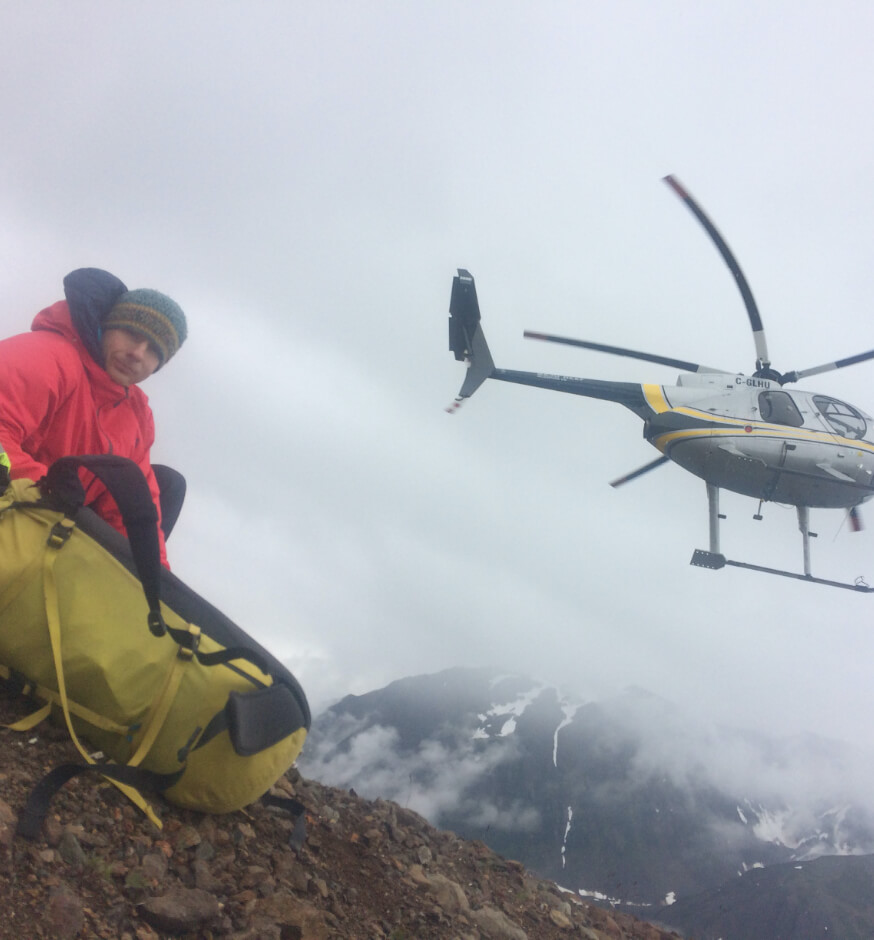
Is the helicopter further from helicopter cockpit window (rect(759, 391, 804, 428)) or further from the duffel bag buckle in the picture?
Result: the duffel bag buckle

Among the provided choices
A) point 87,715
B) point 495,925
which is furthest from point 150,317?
point 495,925

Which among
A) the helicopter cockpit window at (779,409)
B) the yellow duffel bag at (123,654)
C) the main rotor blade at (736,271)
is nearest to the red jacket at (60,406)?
the yellow duffel bag at (123,654)

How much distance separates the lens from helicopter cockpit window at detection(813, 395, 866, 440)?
13.5 m

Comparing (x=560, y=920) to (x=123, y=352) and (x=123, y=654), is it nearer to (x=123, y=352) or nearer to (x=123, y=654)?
(x=123, y=654)

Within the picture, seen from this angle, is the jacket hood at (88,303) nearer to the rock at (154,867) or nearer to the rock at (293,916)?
the rock at (154,867)

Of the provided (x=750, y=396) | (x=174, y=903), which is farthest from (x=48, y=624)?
(x=750, y=396)

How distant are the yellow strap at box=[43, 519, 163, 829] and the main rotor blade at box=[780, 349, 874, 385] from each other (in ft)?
53.3

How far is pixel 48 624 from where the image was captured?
2699 millimetres

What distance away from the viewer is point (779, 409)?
13.5 meters

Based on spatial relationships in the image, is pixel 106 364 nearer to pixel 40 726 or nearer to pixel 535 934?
pixel 40 726

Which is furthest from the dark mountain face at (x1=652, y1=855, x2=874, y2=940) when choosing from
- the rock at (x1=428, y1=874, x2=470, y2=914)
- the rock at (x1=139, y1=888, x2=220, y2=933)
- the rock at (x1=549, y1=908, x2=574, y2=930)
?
the rock at (x1=139, y1=888, x2=220, y2=933)

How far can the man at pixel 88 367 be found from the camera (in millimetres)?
→ 3160

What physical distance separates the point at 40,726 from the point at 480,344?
1336 cm

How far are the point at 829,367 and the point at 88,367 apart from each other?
16.1 metres
